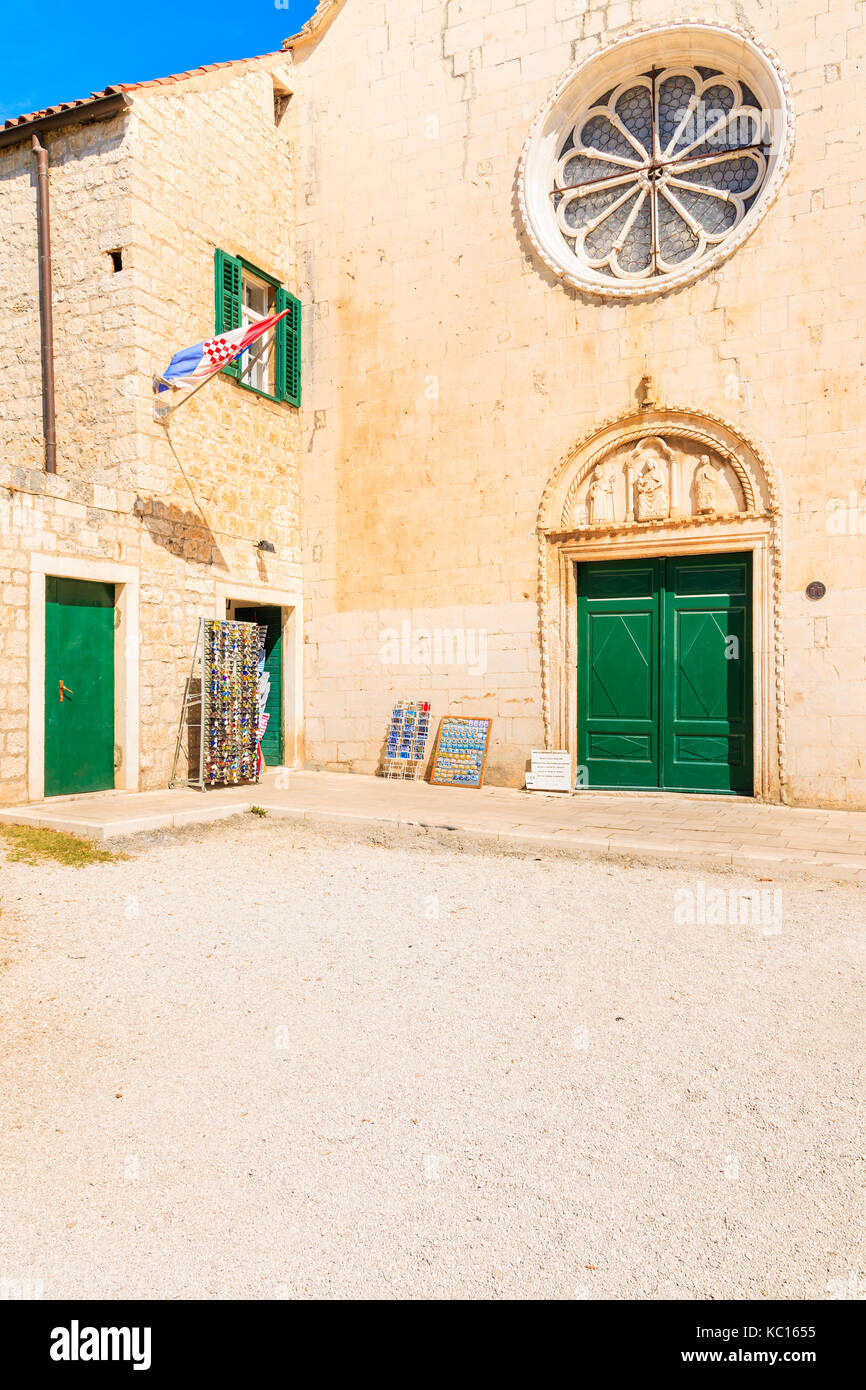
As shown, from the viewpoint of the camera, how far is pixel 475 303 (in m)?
11.4

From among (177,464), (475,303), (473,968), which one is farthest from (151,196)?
(473,968)

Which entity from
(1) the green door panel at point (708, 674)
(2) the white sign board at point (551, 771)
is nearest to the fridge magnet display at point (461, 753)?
(2) the white sign board at point (551, 771)

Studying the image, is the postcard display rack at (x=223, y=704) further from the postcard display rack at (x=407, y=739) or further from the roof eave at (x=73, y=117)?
the roof eave at (x=73, y=117)

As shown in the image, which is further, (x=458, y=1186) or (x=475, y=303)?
(x=475, y=303)

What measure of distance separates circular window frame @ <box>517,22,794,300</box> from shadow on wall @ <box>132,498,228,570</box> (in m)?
5.60

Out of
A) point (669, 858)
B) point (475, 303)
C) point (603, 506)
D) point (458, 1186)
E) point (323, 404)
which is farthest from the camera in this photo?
point (323, 404)

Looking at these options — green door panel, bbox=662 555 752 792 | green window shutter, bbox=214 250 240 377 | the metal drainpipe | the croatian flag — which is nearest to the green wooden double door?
green door panel, bbox=662 555 752 792

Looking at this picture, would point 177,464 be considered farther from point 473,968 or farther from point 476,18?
point 473,968

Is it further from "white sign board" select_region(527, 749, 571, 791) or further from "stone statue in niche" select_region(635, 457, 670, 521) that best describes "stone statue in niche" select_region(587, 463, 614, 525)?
"white sign board" select_region(527, 749, 571, 791)

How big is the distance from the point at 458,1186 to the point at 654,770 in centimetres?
852

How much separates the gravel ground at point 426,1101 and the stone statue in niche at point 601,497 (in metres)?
6.35

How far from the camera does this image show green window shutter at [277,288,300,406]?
1225 cm

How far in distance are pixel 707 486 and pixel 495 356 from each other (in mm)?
3381

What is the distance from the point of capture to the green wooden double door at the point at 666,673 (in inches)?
395
